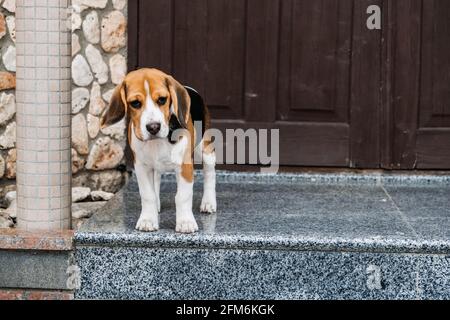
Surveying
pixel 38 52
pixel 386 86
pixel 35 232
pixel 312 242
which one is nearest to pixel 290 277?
pixel 312 242

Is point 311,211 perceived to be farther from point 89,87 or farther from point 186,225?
point 89,87

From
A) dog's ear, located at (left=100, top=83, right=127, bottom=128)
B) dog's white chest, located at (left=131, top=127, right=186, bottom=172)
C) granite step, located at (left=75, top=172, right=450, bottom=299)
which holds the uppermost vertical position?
dog's ear, located at (left=100, top=83, right=127, bottom=128)

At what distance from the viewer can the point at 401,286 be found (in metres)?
3.76

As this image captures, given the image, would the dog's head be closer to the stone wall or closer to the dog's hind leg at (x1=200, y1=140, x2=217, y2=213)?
the dog's hind leg at (x1=200, y1=140, x2=217, y2=213)

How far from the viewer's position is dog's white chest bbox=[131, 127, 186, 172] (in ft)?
12.4

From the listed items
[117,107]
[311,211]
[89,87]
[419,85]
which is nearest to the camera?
[117,107]

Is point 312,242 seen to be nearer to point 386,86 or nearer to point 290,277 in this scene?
point 290,277

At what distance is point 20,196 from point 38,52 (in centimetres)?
67

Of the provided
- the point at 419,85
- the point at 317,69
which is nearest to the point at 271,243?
the point at 317,69

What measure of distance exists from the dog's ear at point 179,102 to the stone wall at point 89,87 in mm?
1542

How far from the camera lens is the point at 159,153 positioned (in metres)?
3.79

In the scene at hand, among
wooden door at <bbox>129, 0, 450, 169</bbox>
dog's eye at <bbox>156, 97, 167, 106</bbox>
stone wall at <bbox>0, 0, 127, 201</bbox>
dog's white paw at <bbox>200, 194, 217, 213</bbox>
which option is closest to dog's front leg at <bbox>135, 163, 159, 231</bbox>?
dog's eye at <bbox>156, 97, 167, 106</bbox>

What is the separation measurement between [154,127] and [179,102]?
0.79 ft

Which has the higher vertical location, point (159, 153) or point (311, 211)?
point (159, 153)
